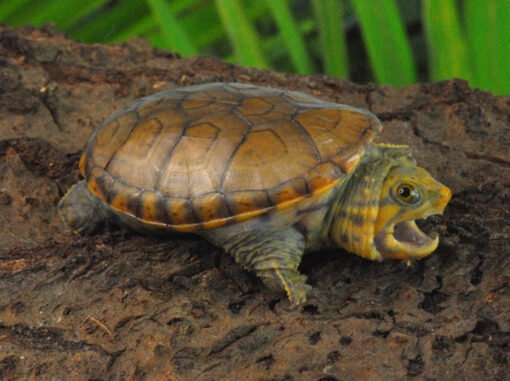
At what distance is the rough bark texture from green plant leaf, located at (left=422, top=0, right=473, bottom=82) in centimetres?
92

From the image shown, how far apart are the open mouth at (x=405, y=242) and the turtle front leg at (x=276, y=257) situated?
1.04 ft

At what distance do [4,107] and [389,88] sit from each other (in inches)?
80.8

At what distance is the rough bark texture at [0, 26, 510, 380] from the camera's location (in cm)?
207

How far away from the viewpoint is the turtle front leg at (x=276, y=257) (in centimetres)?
230

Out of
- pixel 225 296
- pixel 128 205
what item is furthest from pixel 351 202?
pixel 128 205

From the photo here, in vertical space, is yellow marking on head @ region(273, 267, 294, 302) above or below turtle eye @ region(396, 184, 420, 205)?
below

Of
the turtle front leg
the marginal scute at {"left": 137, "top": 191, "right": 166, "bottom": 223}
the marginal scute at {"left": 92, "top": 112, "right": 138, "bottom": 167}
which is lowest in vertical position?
the turtle front leg

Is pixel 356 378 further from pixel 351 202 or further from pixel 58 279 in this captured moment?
pixel 58 279

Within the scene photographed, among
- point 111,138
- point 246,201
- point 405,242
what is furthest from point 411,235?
point 111,138

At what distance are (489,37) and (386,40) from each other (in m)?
0.63

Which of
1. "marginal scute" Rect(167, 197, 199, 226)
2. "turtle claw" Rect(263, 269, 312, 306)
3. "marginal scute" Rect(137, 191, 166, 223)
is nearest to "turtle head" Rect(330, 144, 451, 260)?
"turtle claw" Rect(263, 269, 312, 306)

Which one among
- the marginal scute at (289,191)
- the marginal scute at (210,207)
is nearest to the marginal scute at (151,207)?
the marginal scute at (210,207)

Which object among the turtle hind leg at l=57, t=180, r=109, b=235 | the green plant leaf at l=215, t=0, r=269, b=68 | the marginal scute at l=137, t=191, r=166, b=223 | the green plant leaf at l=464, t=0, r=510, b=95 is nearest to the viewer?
the marginal scute at l=137, t=191, r=166, b=223

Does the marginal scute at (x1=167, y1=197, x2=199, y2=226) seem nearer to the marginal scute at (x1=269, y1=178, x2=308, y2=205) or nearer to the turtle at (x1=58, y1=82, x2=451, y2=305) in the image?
the turtle at (x1=58, y1=82, x2=451, y2=305)
